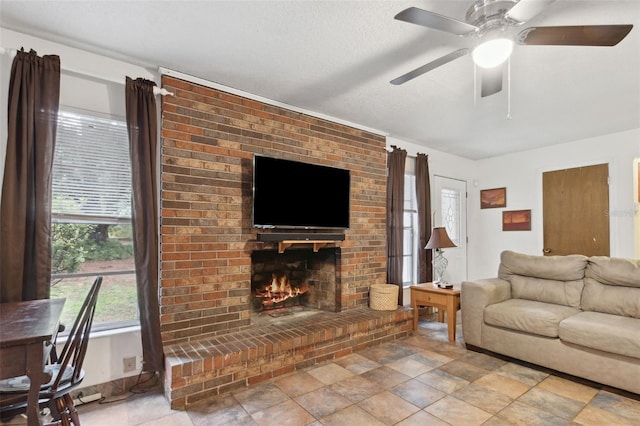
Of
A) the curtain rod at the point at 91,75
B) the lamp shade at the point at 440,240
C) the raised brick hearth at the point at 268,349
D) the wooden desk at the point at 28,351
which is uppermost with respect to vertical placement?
the curtain rod at the point at 91,75

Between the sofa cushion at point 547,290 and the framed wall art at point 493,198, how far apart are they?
2.13 meters

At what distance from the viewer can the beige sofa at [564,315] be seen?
236cm

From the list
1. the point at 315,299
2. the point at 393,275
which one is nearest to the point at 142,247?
the point at 315,299

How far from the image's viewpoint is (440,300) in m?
3.59

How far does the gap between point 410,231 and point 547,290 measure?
6.17 ft

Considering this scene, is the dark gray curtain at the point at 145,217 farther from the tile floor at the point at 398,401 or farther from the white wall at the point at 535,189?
the white wall at the point at 535,189

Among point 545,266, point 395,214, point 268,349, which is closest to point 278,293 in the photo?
point 268,349

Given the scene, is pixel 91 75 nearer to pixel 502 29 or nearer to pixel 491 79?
pixel 502 29

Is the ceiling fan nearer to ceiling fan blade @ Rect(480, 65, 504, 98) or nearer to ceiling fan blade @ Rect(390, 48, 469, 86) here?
ceiling fan blade @ Rect(390, 48, 469, 86)

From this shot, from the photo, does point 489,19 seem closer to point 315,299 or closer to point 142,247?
point 142,247

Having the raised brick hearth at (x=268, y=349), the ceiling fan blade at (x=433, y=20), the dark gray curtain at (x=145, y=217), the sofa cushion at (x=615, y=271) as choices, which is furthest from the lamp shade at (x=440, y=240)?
the dark gray curtain at (x=145, y=217)

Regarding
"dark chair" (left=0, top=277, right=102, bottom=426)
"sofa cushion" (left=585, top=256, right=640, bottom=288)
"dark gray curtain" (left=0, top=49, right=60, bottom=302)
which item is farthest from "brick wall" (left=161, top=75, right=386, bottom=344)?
"sofa cushion" (left=585, top=256, right=640, bottom=288)

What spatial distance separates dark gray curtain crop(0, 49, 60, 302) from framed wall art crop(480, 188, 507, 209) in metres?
5.61

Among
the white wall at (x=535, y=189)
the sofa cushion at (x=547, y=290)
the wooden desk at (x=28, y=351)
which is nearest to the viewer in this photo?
the wooden desk at (x=28, y=351)
